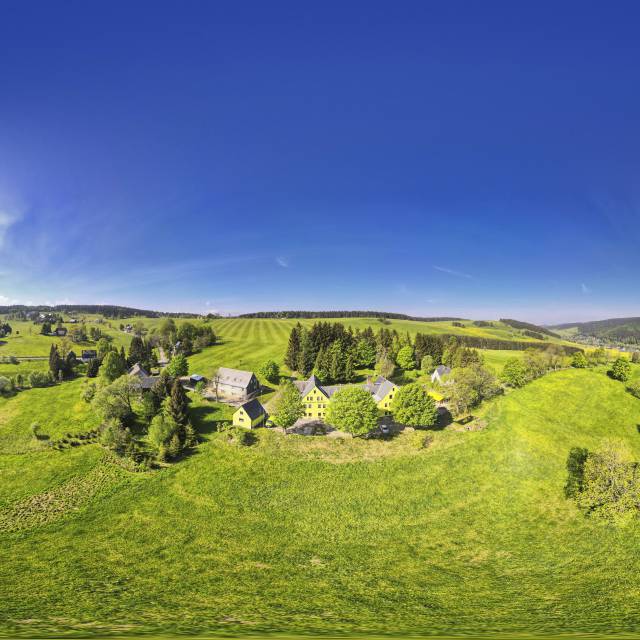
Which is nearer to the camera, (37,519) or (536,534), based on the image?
(536,534)

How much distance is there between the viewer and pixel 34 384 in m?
96.5

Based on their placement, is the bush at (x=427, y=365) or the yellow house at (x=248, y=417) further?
the bush at (x=427, y=365)

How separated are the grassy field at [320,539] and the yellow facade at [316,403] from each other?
43.9 feet

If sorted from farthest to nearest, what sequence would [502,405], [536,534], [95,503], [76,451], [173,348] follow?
[173,348], [502,405], [76,451], [95,503], [536,534]

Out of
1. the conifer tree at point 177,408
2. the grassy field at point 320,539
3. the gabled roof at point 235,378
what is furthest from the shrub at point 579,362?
the conifer tree at point 177,408

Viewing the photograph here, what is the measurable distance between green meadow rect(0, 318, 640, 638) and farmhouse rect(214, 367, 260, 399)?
13.3m

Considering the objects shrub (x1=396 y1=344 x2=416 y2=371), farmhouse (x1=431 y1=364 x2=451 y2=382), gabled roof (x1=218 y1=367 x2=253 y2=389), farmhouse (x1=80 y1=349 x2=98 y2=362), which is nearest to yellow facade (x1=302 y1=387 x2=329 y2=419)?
gabled roof (x1=218 y1=367 x2=253 y2=389)

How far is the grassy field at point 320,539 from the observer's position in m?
20.3

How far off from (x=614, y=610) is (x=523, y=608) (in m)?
5.81

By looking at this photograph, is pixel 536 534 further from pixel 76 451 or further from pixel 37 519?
pixel 76 451

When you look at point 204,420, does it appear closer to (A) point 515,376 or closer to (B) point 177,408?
(B) point 177,408

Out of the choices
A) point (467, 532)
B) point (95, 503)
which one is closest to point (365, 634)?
point (467, 532)

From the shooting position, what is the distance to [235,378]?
88312 millimetres

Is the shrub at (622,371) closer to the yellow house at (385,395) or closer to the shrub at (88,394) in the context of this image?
the yellow house at (385,395)
